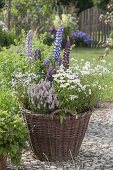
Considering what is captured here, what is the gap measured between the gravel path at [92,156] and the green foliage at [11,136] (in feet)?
1.22

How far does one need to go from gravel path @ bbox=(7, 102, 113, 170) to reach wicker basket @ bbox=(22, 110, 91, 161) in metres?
0.09

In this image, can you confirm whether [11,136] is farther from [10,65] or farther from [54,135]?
[10,65]

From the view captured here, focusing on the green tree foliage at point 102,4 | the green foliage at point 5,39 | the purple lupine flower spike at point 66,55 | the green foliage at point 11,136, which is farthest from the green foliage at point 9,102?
Answer: the green tree foliage at point 102,4

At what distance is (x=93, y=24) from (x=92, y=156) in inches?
564

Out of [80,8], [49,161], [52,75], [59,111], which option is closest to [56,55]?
[52,75]

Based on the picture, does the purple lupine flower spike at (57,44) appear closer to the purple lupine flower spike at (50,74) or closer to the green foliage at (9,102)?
the purple lupine flower spike at (50,74)

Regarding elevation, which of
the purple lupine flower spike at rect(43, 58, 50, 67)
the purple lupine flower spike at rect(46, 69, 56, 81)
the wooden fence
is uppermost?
the purple lupine flower spike at rect(43, 58, 50, 67)

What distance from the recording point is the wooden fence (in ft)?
58.7

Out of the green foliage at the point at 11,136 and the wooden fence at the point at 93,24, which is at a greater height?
the green foliage at the point at 11,136

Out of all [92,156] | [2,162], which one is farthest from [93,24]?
[2,162]

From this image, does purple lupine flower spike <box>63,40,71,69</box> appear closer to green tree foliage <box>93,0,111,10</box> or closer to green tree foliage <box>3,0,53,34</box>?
green tree foliage <box>3,0,53,34</box>

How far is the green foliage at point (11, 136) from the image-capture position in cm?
396

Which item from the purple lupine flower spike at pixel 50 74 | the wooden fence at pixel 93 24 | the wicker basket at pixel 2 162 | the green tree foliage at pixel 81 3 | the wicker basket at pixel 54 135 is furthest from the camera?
the green tree foliage at pixel 81 3

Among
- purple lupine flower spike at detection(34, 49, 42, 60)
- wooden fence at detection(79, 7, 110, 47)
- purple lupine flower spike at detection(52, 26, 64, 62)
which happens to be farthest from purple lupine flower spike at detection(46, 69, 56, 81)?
wooden fence at detection(79, 7, 110, 47)
